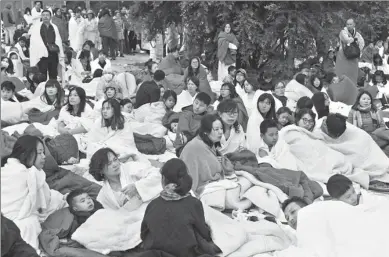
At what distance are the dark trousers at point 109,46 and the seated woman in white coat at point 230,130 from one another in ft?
30.4

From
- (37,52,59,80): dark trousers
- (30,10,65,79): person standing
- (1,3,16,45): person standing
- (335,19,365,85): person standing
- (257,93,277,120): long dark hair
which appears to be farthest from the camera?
(1,3,16,45): person standing

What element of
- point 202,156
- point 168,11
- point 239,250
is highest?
point 168,11

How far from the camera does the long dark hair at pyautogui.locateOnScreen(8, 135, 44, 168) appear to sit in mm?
4289

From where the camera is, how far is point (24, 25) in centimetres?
1593

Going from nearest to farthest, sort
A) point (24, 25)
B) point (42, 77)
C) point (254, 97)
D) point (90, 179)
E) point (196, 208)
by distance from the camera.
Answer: point (196, 208) → point (90, 179) → point (254, 97) → point (42, 77) → point (24, 25)

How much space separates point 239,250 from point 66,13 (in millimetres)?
13527

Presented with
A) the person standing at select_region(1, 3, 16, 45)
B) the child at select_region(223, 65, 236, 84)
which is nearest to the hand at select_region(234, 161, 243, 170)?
the child at select_region(223, 65, 236, 84)

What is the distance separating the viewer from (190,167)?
4930 millimetres

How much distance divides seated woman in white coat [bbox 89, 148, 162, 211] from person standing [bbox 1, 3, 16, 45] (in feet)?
38.6

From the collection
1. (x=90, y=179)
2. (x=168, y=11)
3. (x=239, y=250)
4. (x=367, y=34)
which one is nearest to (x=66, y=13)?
(x=168, y=11)

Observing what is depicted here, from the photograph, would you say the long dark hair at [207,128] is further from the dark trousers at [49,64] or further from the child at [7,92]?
the dark trousers at [49,64]

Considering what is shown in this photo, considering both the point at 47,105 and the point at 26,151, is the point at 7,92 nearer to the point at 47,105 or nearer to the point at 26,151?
the point at 47,105

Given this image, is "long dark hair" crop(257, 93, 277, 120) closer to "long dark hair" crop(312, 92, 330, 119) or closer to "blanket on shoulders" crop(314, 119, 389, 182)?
"blanket on shoulders" crop(314, 119, 389, 182)

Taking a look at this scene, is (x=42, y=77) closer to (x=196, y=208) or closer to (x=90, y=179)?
(x=90, y=179)
